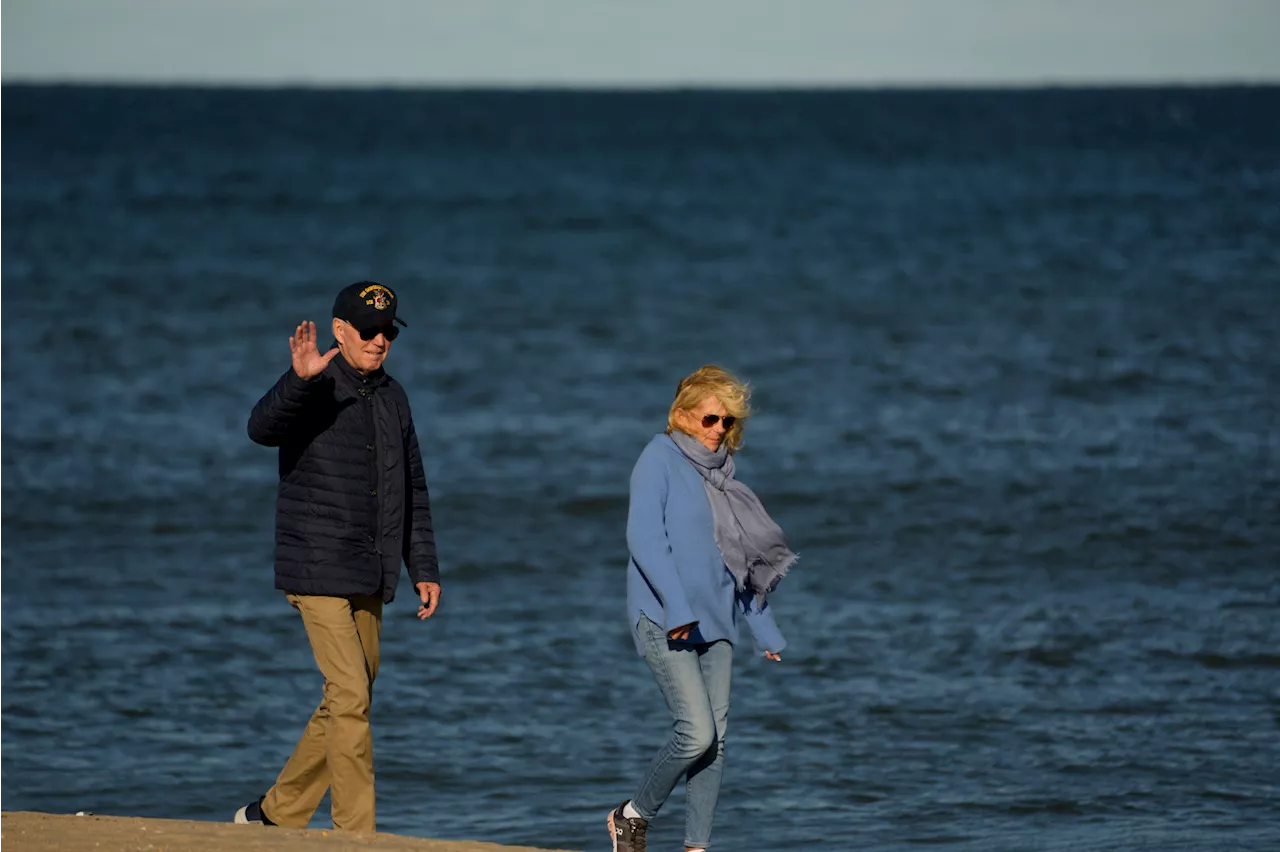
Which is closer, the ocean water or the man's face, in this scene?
the man's face

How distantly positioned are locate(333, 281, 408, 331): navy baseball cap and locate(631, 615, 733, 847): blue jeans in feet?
4.27

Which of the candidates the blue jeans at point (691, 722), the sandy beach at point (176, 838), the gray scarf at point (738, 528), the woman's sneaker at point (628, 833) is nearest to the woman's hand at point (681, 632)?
the blue jeans at point (691, 722)

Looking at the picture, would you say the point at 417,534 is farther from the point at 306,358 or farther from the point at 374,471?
the point at 306,358

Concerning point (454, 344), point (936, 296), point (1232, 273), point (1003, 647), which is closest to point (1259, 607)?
point (1003, 647)

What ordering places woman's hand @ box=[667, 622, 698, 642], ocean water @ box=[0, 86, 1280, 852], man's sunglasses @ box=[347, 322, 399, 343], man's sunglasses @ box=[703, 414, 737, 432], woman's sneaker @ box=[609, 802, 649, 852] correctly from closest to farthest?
woman's hand @ box=[667, 622, 698, 642] < man's sunglasses @ box=[347, 322, 399, 343] < man's sunglasses @ box=[703, 414, 737, 432] < woman's sneaker @ box=[609, 802, 649, 852] < ocean water @ box=[0, 86, 1280, 852]

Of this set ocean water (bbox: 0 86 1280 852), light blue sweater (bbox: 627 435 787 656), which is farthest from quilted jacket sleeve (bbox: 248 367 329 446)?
ocean water (bbox: 0 86 1280 852)

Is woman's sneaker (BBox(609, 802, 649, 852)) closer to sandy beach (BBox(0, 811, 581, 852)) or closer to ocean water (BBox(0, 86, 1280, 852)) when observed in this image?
sandy beach (BBox(0, 811, 581, 852))

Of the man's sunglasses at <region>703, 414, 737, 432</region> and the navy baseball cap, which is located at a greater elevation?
the navy baseball cap

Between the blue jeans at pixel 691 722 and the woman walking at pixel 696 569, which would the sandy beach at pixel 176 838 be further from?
the woman walking at pixel 696 569

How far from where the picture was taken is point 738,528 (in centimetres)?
596

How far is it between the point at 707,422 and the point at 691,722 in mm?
982

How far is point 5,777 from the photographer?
27.0 ft

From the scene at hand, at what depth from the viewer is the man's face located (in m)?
5.82

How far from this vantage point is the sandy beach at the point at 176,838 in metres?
5.50
